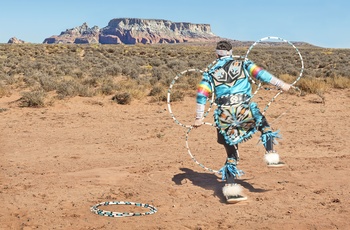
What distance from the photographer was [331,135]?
11047 millimetres

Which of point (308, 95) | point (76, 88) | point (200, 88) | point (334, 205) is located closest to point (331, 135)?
point (334, 205)

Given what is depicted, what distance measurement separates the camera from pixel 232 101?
6.15 m

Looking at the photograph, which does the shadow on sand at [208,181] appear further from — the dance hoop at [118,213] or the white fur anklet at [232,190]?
the dance hoop at [118,213]

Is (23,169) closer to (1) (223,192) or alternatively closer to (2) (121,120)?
(1) (223,192)

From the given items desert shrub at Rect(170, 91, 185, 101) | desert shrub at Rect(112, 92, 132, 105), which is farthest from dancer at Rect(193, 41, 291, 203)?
desert shrub at Rect(170, 91, 185, 101)

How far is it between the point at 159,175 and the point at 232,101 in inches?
91.7

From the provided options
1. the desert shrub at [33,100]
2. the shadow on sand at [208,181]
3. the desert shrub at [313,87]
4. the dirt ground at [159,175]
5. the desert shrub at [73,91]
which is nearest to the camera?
the dirt ground at [159,175]

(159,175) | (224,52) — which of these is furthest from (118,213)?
(224,52)

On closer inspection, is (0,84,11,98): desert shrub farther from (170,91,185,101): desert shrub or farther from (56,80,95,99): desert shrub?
(170,91,185,101): desert shrub

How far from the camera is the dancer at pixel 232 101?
615cm

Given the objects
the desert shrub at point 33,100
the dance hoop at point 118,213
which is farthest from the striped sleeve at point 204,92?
the desert shrub at point 33,100

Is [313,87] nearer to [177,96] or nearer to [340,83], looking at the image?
[340,83]

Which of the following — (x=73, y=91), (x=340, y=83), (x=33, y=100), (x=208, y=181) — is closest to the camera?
(x=208, y=181)

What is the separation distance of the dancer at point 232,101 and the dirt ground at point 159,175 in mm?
587
